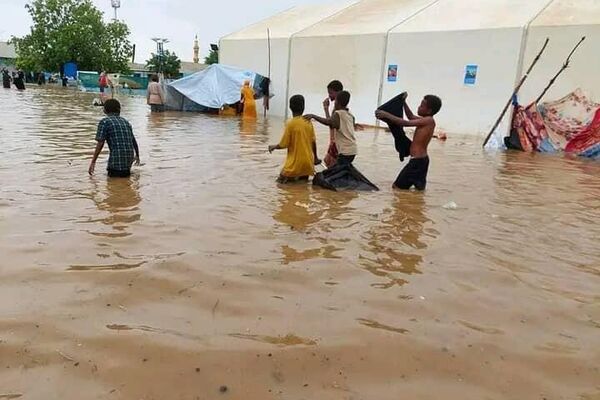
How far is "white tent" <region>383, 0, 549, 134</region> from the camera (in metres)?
14.3

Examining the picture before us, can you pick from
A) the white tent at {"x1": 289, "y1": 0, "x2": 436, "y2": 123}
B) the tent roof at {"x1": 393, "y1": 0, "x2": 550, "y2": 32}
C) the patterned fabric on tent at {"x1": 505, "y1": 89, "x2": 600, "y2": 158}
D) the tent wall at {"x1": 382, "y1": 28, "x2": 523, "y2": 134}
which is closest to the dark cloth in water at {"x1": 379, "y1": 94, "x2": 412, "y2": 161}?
the patterned fabric on tent at {"x1": 505, "y1": 89, "x2": 600, "y2": 158}

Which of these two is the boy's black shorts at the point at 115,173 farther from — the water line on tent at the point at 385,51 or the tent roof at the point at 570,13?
the water line on tent at the point at 385,51

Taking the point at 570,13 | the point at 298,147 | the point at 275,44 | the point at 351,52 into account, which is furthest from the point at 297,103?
the point at 275,44

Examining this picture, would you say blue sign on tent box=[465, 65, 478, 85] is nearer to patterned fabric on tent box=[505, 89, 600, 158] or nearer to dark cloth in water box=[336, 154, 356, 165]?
patterned fabric on tent box=[505, 89, 600, 158]

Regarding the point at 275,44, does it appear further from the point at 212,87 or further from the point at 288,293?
the point at 288,293

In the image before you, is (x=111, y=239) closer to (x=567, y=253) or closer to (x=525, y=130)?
(x=567, y=253)

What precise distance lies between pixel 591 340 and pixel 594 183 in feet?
21.4

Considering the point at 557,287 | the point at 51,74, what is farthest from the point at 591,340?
the point at 51,74

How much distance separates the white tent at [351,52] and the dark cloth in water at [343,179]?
1193cm

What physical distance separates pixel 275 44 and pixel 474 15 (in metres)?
9.51

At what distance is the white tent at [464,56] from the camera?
14.3 m

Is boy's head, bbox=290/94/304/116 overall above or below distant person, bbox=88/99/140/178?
above

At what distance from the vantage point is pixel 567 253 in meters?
4.44

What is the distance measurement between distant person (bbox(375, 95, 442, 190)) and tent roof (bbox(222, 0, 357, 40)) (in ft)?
53.7
